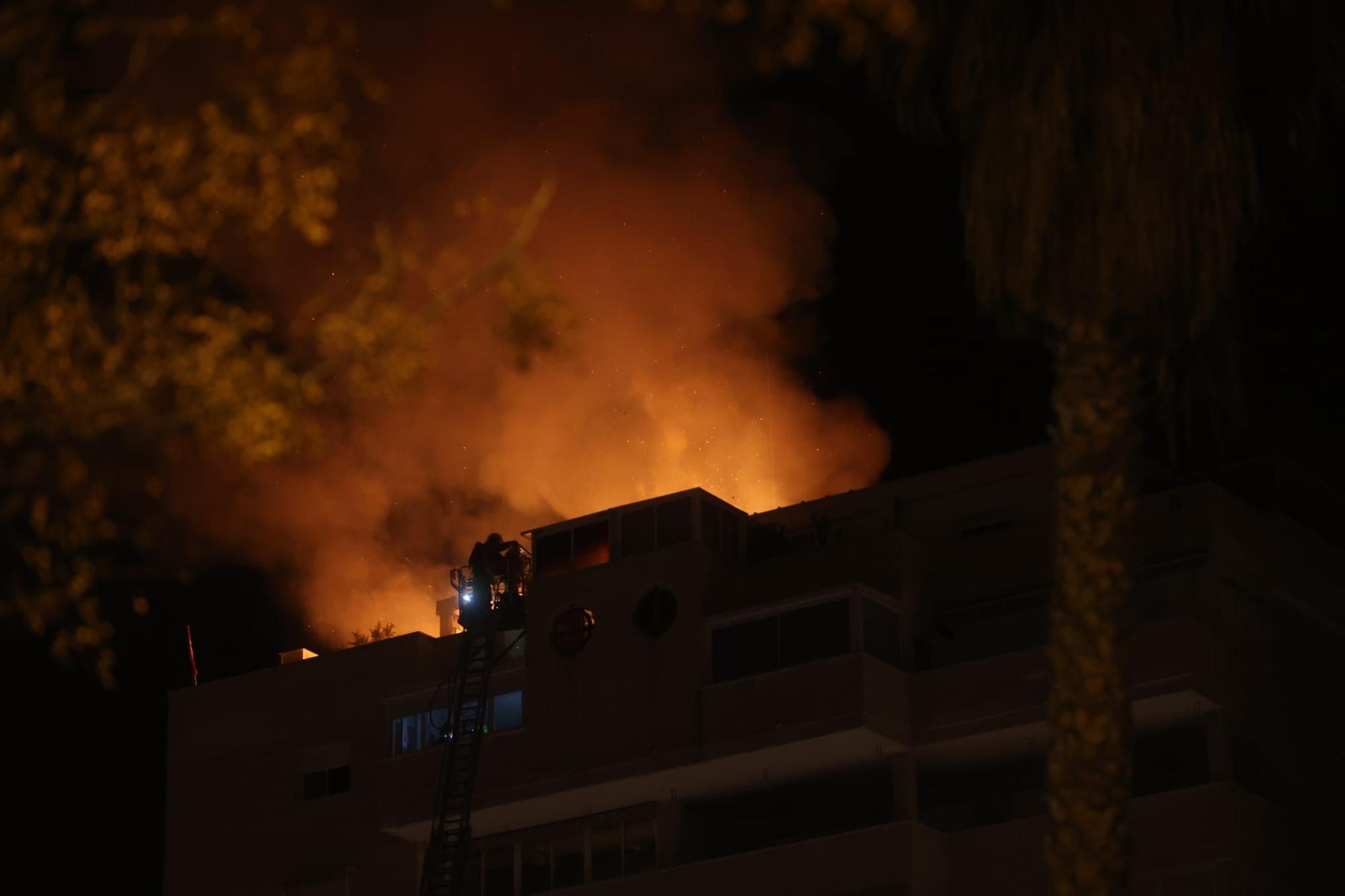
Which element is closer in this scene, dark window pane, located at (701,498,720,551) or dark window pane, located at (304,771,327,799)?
dark window pane, located at (701,498,720,551)

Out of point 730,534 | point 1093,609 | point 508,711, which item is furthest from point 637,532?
point 1093,609

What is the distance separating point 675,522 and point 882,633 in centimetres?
467

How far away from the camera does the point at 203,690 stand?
4319 centimetres

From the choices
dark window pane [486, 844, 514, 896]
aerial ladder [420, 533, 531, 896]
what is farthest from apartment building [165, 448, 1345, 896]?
aerial ladder [420, 533, 531, 896]

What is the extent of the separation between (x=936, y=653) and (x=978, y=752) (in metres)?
1.95

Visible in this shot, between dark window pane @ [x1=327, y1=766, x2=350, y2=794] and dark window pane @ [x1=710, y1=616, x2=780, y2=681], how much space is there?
910 centimetres

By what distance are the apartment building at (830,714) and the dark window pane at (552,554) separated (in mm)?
42

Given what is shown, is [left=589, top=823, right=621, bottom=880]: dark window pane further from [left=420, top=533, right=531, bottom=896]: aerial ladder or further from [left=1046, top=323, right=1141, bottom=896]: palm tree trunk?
[left=1046, top=323, right=1141, bottom=896]: palm tree trunk

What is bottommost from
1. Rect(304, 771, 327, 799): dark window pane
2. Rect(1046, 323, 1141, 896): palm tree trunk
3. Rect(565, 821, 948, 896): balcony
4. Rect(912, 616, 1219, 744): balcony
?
Rect(1046, 323, 1141, 896): palm tree trunk

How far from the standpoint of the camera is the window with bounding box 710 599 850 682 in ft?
113

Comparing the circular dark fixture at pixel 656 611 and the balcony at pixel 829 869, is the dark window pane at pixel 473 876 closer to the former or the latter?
the balcony at pixel 829 869

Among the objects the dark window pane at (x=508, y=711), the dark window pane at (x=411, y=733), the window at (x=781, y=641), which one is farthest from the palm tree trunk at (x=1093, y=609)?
the dark window pane at (x=411, y=733)

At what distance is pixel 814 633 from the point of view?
113ft

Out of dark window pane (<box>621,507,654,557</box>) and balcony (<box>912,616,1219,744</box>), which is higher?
dark window pane (<box>621,507,654,557</box>)
